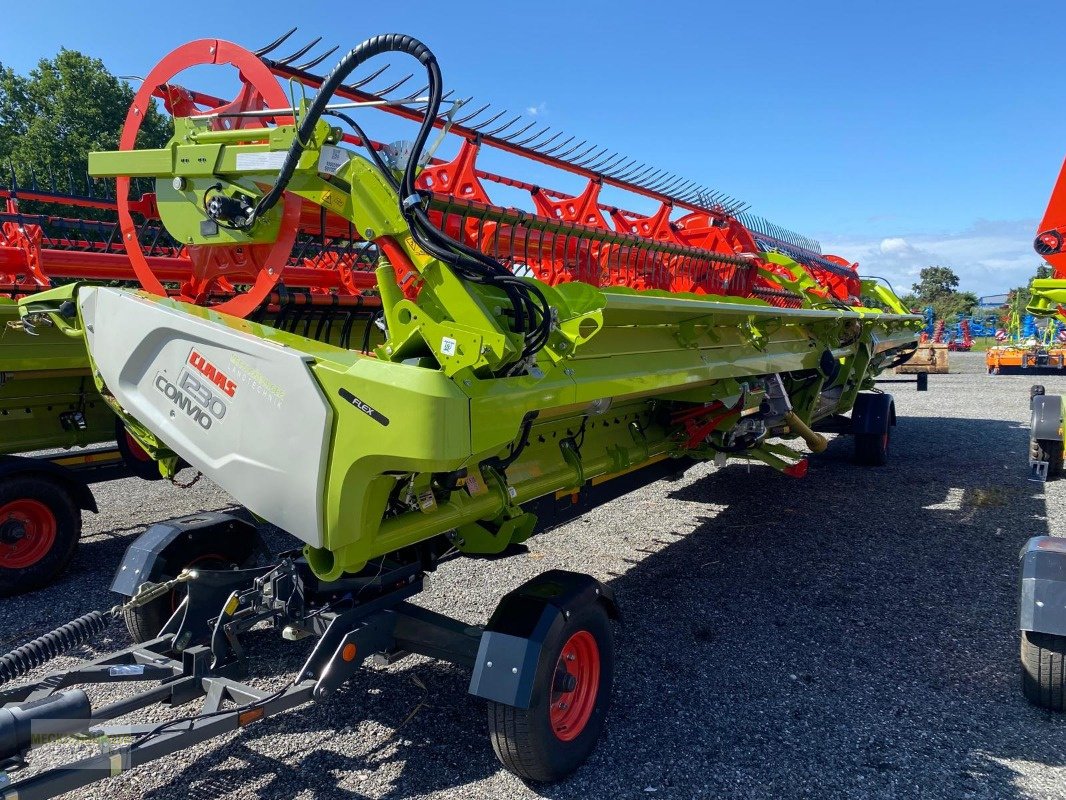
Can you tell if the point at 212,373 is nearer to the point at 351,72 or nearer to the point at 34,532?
the point at 351,72

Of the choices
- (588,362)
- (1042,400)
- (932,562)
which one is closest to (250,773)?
(588,362)

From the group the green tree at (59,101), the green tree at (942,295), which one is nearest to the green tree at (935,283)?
the green tree at (942,295)

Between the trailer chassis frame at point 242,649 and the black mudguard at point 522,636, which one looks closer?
the trailer chassis frame at point 242,649

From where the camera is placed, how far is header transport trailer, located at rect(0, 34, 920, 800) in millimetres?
2186

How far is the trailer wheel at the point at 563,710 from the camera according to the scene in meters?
2.46

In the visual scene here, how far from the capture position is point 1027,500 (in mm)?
6523

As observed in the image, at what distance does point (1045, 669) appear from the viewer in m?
3.04

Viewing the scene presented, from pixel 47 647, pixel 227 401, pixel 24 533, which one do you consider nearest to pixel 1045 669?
pixel 227 401

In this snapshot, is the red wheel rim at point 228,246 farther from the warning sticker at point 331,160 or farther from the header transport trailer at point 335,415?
the warning sticker at point 331,160

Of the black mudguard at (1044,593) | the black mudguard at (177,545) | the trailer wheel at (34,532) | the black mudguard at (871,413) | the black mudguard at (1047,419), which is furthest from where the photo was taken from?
the black mudguard at (871,413)

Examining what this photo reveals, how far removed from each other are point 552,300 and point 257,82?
1.31 m

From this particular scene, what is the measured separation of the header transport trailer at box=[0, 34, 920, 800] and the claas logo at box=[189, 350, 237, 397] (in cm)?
1

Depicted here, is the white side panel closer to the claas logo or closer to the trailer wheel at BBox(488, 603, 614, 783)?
the claas logo

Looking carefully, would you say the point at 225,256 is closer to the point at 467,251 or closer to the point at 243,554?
the point at 467,251
